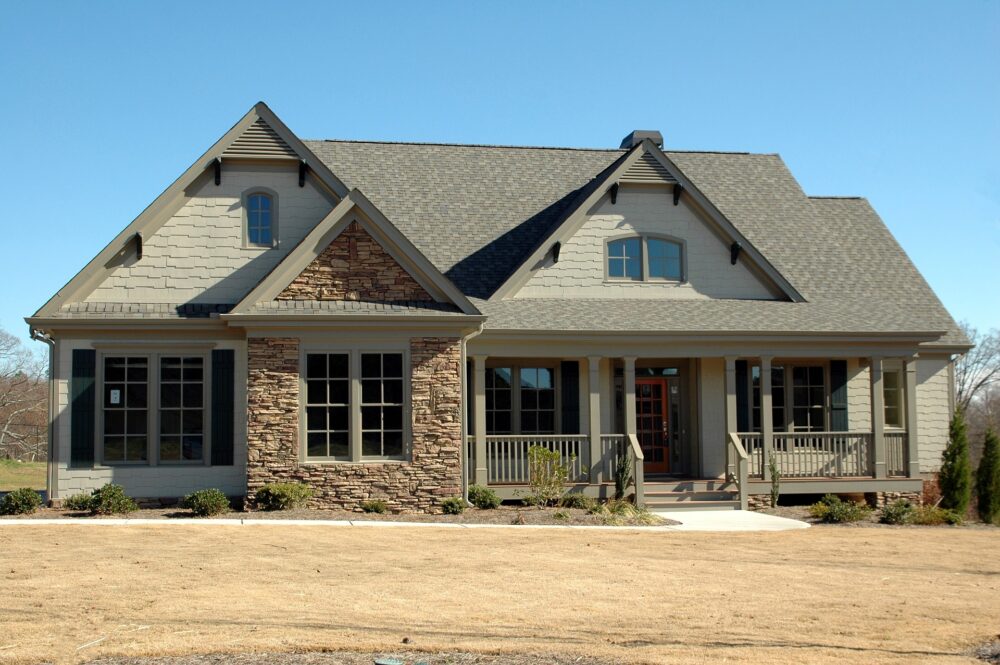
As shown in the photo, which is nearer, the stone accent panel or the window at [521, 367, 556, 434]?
the stone accent panel

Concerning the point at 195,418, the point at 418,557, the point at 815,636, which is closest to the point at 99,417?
the point at 195,418

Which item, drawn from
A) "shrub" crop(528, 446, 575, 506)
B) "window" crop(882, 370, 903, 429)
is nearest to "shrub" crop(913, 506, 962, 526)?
"window" crop(882, 370, 903, 429)

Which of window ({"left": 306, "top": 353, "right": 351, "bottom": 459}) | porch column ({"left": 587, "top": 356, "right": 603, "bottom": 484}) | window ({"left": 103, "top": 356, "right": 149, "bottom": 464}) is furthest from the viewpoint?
porch column ({"left": 587, "top": 356, "right": 603, "bottom": 484})

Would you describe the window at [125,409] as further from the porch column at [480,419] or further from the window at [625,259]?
the window at [625,259]

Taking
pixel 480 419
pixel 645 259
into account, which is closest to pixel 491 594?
pixel 480 419

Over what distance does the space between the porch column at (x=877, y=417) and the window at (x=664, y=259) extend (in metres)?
4.49

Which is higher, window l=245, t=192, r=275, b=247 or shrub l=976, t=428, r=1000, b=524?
window l=245, t=192, r=275, b=247

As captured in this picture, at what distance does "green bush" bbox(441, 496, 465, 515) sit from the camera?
1869 centimetres

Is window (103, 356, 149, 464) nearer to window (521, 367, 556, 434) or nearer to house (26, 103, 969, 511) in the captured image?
house (26, 103, 969, 511)

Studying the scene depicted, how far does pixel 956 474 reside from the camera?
2231 centimetres

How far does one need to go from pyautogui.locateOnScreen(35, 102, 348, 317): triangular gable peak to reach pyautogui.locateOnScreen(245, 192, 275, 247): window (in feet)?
2.42

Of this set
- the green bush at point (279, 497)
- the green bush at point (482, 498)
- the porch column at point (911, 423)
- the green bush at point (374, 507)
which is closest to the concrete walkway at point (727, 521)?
the green bush at point (482, 498)

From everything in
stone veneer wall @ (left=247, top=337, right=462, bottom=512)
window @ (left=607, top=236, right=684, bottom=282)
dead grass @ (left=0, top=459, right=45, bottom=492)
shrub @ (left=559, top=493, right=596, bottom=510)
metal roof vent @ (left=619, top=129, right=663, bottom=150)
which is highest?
metal roof vent @ (left=619, top=129, right=663, bottom=150)

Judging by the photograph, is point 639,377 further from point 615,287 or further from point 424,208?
point 424,208
